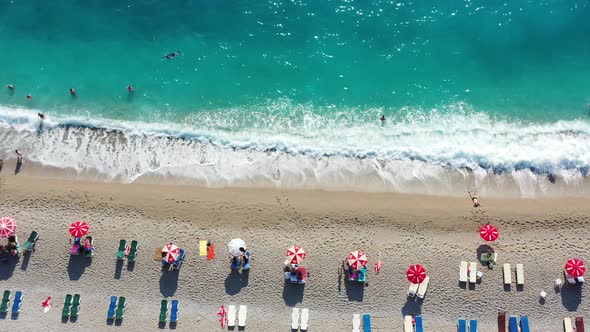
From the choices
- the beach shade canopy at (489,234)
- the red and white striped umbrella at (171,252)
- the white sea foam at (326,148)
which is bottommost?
the red and white striped umbrella at (171,252)

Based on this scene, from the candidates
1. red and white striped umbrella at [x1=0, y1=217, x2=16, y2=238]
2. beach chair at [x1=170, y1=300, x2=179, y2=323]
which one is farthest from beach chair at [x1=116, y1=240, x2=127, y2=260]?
red and white striped umbrella at [x1=0, y1=217, x2=16, y2=238]

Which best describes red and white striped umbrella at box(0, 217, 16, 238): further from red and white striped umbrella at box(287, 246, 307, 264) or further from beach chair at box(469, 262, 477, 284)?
beach chair at box(469, 262, 477, 284)

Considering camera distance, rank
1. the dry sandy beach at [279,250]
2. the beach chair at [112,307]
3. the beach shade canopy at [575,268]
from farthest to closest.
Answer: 1. the dry sandy beach at [279,250]
2. the beach chair at [112,307]
3. the beach shade canopy at [575,268]

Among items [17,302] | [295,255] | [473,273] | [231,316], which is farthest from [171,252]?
[473,273]

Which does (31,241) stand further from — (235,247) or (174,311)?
(235,247)

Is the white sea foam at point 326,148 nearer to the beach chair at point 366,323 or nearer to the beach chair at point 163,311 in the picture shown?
the beach chair at point 163,311

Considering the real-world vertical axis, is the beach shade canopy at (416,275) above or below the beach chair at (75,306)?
above

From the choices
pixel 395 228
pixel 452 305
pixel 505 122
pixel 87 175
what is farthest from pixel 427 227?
pixel 87 175

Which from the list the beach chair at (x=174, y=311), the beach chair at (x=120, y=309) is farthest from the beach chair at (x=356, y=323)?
the beach chair at (x=120, y=309)

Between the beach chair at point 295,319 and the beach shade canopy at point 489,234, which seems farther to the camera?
the beach shade canopy at point 489,234
